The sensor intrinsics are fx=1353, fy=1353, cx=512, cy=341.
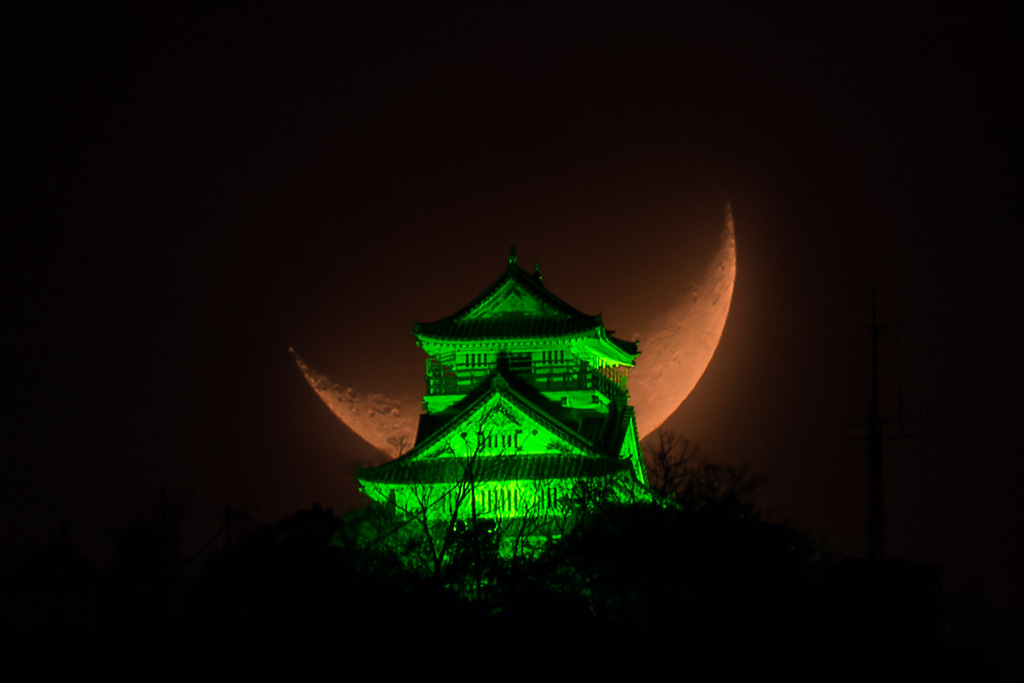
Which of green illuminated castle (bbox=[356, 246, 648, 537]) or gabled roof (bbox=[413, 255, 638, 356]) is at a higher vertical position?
gabled roof (bbox=[413, 255, 638, 356])

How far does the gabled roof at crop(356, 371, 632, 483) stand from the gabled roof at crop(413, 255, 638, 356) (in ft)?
6.47

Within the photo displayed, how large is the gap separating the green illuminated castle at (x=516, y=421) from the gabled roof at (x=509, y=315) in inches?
1.0

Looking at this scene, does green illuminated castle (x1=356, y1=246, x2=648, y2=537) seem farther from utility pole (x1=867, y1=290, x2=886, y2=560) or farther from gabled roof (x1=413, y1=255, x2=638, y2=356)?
utility pole (x1=867, y1=290, x2=886, y2=560)

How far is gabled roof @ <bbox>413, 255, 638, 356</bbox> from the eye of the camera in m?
32.7

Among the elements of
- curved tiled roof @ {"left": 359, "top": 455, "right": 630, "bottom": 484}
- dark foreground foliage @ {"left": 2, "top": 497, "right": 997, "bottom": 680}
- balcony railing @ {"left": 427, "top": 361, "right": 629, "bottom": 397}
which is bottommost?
dark foreground foliage @ {"left": 2, "top": 497, "right": 997, "bottom": 680}

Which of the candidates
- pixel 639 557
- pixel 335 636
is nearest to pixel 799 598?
pixel 639 557

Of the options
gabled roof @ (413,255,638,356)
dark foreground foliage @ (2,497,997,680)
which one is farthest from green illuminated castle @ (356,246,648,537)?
dark foreground foliage @ (2,497,997,680)

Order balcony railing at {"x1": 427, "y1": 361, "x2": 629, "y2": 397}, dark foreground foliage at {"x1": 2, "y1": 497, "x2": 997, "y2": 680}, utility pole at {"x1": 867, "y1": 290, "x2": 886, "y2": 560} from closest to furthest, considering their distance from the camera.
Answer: dark foreground foliage at {"x1": 2, "y1": 497, "x2": 997, "y2": 680} < utility pole at {"x1": 867, "y1": 290, "x2": 886, "y2": 560} < balcony railing at {"x1": 427, "y1": 361, "x2": 629, "y2": 397}

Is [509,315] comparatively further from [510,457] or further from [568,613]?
[568,613]

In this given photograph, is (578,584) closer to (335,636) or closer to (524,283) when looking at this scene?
(335,636)

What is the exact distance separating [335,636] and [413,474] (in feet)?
27.1

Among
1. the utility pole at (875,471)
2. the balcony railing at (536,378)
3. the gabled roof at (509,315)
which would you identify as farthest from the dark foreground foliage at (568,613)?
the gabled roof at (509,315)

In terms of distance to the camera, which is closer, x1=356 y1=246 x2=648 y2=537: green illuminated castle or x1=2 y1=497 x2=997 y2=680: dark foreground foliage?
x1=2 y1=497 x2=997 y2=680: dark foreground foliage

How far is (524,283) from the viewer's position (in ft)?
108
